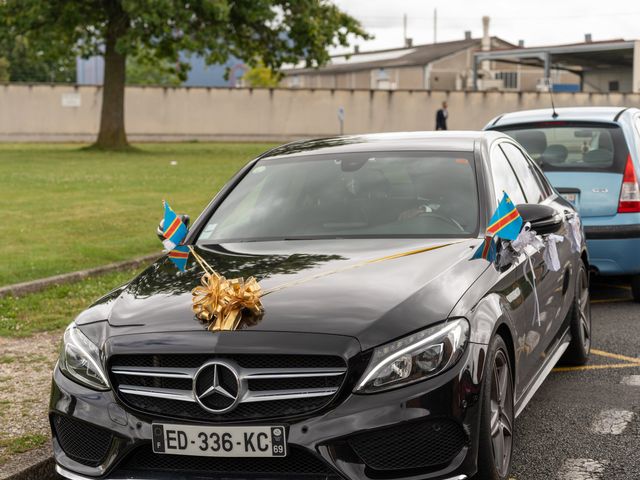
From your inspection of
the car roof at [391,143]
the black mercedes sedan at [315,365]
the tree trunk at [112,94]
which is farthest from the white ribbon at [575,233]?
the tree trunk at [112,94]

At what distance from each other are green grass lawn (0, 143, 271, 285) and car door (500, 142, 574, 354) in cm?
521

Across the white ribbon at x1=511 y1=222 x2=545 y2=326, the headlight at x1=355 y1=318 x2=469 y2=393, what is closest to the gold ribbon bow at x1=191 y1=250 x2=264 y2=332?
the headlight at x1=355 y1=318 x2=469 y2=393

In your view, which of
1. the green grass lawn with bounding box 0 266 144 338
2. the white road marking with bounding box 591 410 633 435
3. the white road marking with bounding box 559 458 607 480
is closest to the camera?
the white road marking with bounding box 559 458 607 480

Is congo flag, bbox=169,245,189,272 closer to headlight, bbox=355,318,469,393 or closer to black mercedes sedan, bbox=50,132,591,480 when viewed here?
black mercedes sedan, bbox=50,132,591,480

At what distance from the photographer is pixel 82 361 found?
413 cm

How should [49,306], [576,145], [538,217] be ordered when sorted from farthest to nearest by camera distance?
1. [576,145]
2. [49,306]
3. [538,217]

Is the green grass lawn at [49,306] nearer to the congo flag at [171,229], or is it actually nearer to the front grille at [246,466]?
the congo flag at [171,229]

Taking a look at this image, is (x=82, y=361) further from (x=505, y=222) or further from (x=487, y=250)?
(x=505, y=222)

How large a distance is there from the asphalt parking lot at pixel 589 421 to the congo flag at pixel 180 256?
1779 millimetres

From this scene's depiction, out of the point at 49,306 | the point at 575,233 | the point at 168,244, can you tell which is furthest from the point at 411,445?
the point at 49,306

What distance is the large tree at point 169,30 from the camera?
110 ft

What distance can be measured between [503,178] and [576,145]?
393 cm

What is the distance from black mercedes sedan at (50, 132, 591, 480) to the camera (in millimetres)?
3711

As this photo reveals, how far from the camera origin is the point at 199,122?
5147 cm
